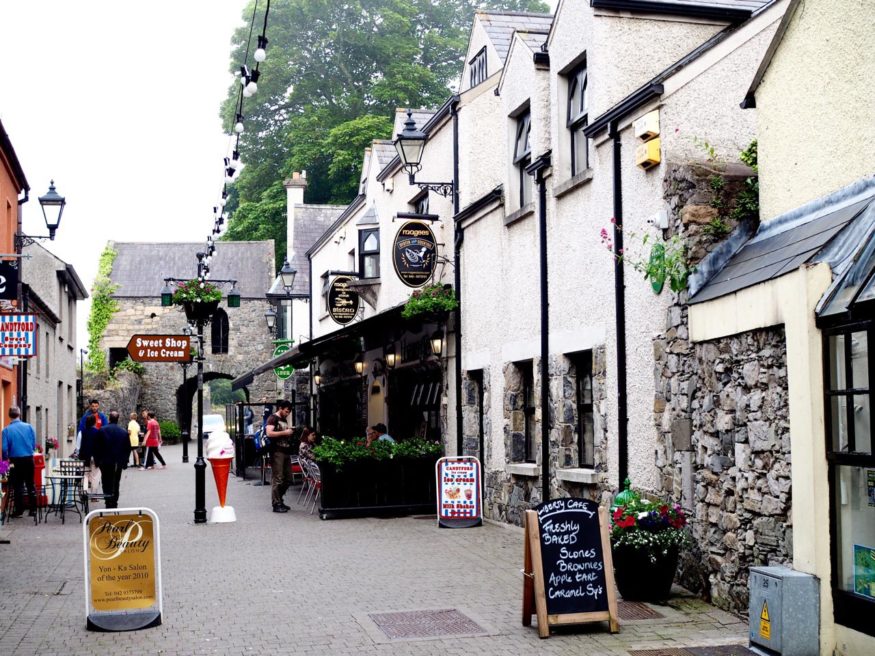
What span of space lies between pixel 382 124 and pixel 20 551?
3350 cm

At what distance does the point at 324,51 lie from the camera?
48969 millimetres

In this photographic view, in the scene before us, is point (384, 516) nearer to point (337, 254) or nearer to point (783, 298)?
point (783, 298)

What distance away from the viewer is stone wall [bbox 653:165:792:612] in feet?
25.3

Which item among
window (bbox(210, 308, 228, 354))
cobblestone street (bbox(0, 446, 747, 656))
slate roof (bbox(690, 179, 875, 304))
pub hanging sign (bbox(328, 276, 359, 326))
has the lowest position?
cobblestone street (bbox(0, 446, 747, 656))

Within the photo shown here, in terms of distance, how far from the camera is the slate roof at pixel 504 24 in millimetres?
17266

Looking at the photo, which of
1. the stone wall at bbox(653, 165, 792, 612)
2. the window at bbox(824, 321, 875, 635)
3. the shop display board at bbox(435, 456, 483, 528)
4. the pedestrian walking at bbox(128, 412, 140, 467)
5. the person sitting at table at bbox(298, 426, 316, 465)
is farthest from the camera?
the pedestrian walking at bbox(128, 412, 140, 467)

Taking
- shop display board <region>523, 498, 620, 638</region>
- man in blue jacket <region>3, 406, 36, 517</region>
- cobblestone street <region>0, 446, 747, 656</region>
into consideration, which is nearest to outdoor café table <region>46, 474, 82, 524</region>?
man in blue jacket <region>3, 406, 36, 517</region>

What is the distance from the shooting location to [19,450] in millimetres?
16359

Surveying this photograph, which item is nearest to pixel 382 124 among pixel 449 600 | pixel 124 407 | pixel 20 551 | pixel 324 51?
pixel 324 51

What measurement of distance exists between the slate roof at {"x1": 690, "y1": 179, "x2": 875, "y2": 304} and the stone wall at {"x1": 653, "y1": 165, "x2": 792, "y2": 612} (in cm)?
28

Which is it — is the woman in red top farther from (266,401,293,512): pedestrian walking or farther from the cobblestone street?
the cobblestone street

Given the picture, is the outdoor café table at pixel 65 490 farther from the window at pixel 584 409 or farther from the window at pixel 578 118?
the window at pixel 578 118

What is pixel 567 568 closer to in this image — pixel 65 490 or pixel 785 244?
pixel 785 244

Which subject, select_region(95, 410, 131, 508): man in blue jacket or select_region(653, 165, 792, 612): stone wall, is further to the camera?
select_region(95, 410, 131, 508): man in blue jacket
